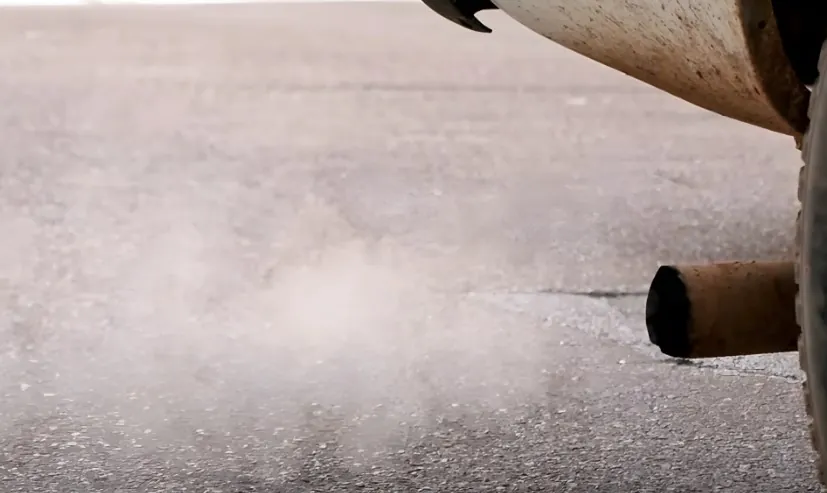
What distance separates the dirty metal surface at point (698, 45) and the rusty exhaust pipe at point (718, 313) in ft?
0.32

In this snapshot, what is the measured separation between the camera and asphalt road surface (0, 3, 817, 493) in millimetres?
801

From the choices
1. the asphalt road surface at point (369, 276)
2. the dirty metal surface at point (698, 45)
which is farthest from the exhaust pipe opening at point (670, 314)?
the asphalt road surface at point (369, 276)

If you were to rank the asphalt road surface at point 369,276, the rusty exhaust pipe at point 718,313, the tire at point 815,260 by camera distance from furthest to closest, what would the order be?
1. the asphalt road surface at point 369,276
2. the rusty exhaust pipe at point 718,313
3. the tire at point 815,260

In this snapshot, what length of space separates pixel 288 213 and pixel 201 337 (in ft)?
1.18

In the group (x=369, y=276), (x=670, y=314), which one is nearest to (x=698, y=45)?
(x=670, y=314)

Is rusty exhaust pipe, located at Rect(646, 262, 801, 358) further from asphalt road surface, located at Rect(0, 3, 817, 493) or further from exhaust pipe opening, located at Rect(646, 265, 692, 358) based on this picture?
asphalt road surface, located at Rect(0, 3, 817, 493)

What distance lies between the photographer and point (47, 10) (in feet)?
8.60

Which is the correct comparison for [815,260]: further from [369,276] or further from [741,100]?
[369,276]

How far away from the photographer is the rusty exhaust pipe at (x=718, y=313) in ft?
1.58

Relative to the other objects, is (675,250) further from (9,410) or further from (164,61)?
(164,61)

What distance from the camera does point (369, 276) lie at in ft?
3.72

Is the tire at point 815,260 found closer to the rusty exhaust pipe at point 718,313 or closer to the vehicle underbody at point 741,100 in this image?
the vehicle underbody at point 741,100

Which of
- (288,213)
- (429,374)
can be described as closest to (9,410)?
(429,374)

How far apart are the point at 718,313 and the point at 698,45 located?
0.16 meters
